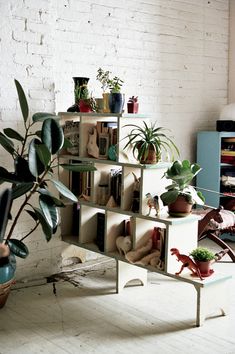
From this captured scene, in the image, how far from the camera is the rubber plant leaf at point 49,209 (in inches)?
123

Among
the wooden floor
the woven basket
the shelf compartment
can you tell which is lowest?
the wooden floor

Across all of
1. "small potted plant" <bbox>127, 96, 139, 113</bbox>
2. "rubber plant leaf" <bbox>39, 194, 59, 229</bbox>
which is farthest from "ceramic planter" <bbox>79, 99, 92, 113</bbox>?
"rubber plant leaf" <bbox>39, 194, 59, 229</bbox>

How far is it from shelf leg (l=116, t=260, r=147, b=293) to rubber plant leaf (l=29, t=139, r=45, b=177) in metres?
0.93

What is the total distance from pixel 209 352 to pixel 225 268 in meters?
1.51

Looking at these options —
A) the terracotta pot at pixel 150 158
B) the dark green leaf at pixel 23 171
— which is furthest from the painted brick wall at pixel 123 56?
the terracotta pot at pixel 150 158

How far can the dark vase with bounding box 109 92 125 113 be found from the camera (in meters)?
3.46

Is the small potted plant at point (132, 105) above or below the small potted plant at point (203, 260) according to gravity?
above

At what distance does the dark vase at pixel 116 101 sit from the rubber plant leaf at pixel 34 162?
661mm

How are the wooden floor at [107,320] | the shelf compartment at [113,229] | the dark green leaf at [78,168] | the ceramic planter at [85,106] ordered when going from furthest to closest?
the ceramic planter at [85,106] < the shelf compartment at [113,229] < the dark green leaf at [78,168] < the wooden floor at [107,320]

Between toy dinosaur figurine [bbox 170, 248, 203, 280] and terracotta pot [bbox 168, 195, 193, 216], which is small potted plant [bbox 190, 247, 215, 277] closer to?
toy dinosaur figurine [bbox 170, 248, 203, 280]

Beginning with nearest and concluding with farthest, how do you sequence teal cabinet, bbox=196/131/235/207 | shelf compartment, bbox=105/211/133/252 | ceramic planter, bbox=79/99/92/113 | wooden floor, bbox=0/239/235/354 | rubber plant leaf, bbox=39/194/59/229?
wooden floor, bbox=0/239/235/354, rubber plant leaf, bbox=39/194/59/229, shelf compartment, bbox=105/211/133/252, ceramic planter, bbox=79/99/92/113, teal cabinet, bbox=196/131/235/207

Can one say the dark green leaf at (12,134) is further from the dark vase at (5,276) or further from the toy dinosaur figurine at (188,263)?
the toy dinosaur figurine at (188,263)

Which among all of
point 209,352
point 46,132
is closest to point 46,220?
point 46,132

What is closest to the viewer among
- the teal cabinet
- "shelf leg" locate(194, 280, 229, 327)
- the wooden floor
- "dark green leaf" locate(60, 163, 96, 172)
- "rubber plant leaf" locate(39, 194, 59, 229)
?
the wooden floor
